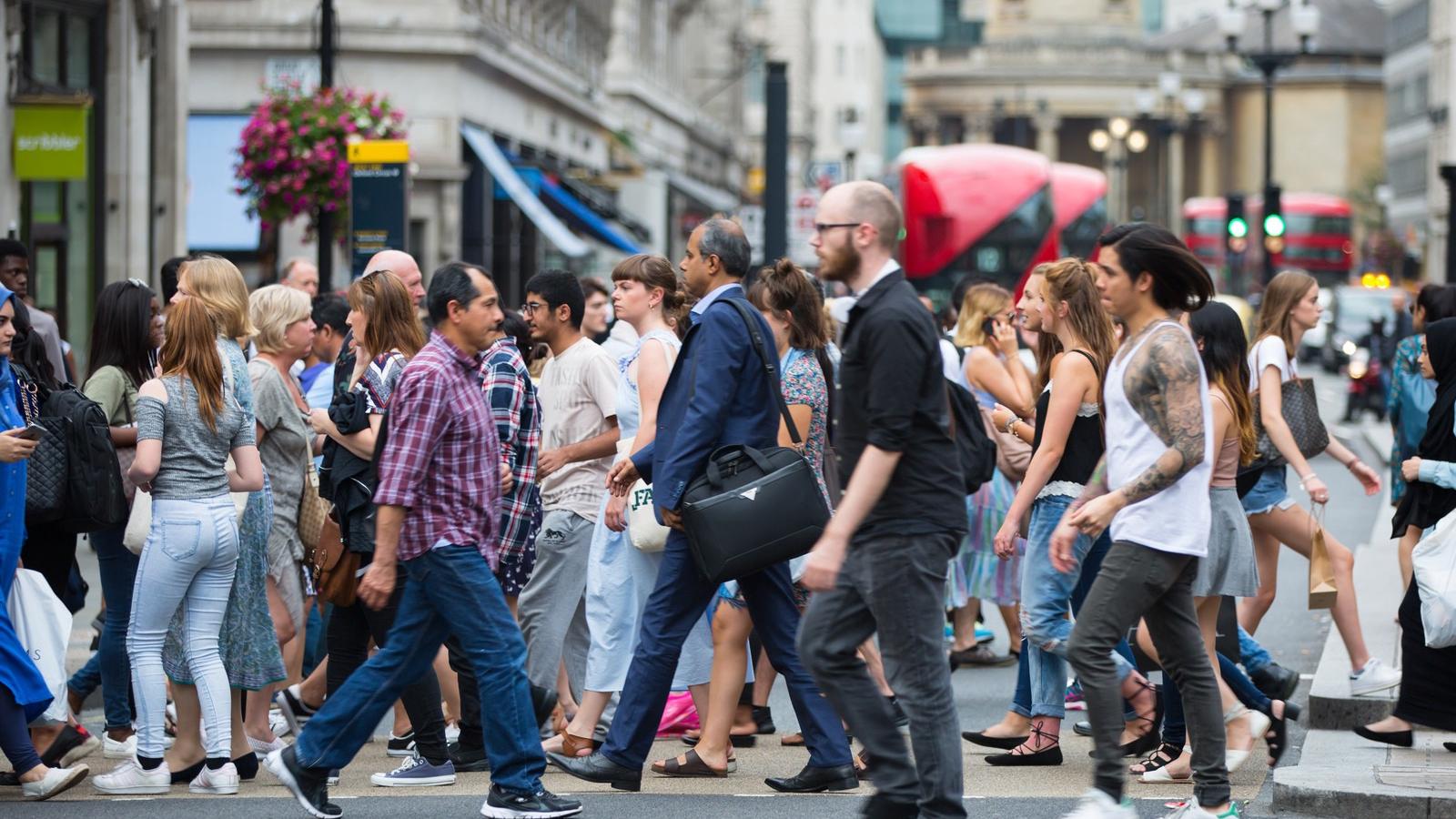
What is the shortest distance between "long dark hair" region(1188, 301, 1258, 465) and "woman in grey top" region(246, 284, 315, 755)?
333 cm

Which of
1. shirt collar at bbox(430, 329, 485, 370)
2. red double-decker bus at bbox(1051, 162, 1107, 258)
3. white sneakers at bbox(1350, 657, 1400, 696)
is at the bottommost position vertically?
white sneakers at bbox(1350, 657, 1400, 696)

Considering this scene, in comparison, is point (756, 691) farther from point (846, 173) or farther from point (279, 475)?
point (846, 173)

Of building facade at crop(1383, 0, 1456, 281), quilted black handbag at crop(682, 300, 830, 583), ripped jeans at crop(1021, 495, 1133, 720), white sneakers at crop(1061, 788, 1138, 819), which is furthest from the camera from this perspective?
building facade at crop(1383, 0, 1456, 281)

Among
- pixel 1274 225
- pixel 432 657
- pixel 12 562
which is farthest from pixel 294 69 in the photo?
pixel 432 657

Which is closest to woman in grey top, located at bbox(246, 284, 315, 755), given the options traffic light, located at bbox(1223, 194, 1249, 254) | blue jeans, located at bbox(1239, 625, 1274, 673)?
blue jeans, located at bbox(1239, 625, 1274, 673)

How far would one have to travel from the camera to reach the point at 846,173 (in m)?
39.5

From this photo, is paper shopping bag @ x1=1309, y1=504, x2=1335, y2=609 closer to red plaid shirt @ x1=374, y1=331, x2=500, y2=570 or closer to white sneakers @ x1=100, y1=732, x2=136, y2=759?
red plaid shirt @ x1=374, y1=331, x2=500, y2=570

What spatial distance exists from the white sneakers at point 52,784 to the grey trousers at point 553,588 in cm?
177

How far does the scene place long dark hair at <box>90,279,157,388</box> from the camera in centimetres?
803

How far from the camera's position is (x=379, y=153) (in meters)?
16.6

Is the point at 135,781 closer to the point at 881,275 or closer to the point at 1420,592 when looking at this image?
the point at 881,275

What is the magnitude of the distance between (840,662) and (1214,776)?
4.06ft

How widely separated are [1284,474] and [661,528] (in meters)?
2.93

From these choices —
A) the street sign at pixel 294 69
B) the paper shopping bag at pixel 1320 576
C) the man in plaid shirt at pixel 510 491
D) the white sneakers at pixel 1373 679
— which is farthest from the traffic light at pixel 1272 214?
the man in plaid shirt at pixel 510 491
